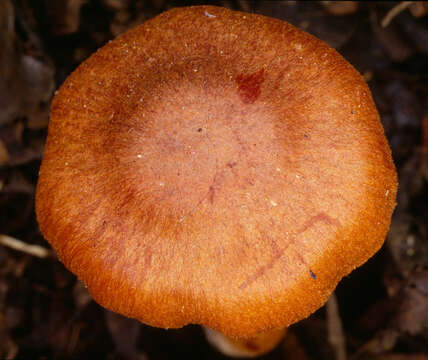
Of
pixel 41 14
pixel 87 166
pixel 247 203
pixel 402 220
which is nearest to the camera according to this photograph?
pixel 247 203

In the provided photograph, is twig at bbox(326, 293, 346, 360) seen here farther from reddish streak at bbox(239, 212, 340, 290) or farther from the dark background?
reddish streak at bbox(239, 212, 340, 290)

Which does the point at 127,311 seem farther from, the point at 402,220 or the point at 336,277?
the point at 402,220

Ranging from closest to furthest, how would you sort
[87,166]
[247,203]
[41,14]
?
[247,203], [87,166], [41,14]

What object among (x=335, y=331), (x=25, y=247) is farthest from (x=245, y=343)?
(x=25, y=247)

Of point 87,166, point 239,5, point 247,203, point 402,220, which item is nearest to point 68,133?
point 87,166

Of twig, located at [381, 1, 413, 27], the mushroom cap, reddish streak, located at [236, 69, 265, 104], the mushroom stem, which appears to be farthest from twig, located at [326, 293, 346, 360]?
twig, located at [381, 1, 413, 27]

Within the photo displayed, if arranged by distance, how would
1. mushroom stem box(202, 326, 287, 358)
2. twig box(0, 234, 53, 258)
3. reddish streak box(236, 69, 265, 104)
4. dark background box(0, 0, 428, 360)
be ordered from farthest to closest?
twig box(0, 234, 53, 258)
dark background box(0, 0, 428, 360)
mushroom stem box(202, 326, 287, 358)
reddish streak box(236, 69, 265, 104)

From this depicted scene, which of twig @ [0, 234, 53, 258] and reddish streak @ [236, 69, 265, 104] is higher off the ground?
reddish streak @ [236, 69, 265, 104]
